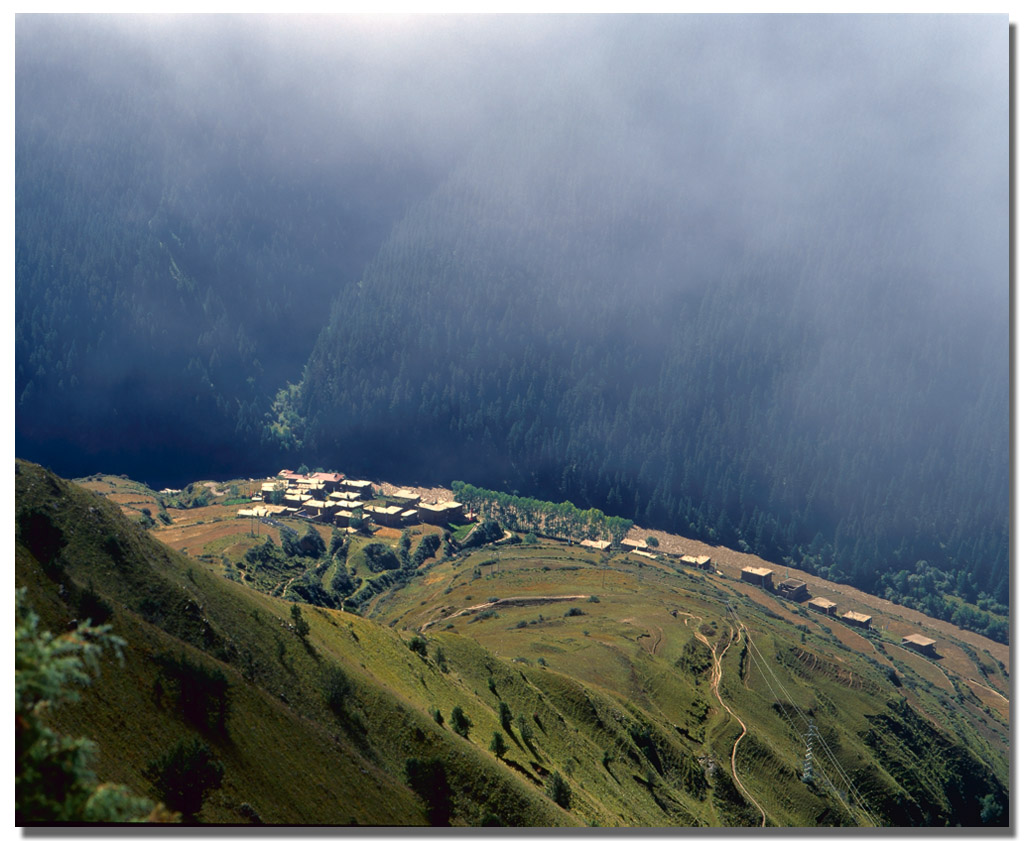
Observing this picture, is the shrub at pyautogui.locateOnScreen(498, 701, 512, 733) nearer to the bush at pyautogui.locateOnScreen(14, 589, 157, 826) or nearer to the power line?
the power line

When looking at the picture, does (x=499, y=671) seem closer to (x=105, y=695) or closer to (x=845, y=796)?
(x=845, y=796)

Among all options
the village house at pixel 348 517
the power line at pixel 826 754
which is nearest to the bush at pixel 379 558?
the village house at pixel 348 517

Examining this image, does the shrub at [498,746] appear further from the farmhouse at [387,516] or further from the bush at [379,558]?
the farmhouse at [387,516]

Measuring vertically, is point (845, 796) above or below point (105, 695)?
below

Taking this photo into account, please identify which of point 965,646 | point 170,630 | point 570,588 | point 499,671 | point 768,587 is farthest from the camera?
point 768,587

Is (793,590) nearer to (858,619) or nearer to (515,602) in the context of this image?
(858,619)
